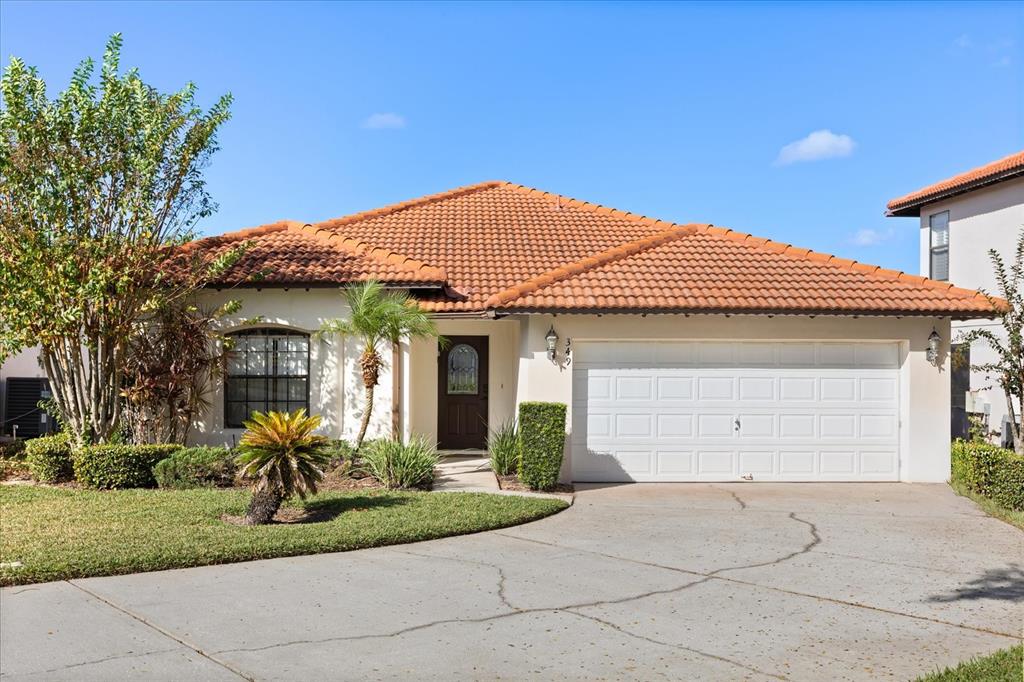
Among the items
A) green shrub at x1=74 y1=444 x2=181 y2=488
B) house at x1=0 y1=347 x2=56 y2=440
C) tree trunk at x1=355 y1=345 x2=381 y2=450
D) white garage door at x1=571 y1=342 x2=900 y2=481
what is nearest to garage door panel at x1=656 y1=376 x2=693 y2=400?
white garage door at x1=571 y1=342 x2=900 y2=481

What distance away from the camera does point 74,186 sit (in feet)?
48.3

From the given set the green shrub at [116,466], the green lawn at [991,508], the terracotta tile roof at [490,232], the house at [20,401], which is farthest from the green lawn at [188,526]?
the house at [20,401]

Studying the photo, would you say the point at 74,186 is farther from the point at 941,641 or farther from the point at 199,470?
the point at 941,641

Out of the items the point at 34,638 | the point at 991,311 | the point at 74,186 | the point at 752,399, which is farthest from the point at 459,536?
the point at 991,311

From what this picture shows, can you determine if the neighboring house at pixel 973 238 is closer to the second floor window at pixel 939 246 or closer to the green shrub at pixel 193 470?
the second floor window at pixel 939 246

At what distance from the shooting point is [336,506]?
40.4 ft

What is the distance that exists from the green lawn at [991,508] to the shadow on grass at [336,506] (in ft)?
26.1

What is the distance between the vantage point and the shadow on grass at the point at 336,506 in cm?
1159

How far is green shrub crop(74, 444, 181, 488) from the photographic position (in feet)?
46.3

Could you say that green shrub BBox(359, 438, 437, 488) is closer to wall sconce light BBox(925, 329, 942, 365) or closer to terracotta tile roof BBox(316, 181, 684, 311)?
terracotta tile roof BBox(316, 181, 684, 311)

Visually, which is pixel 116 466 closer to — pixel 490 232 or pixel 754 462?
pixel 754 462

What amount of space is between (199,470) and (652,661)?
9494mm

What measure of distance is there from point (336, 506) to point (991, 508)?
9.09m

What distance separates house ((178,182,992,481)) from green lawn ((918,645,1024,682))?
8753mm
